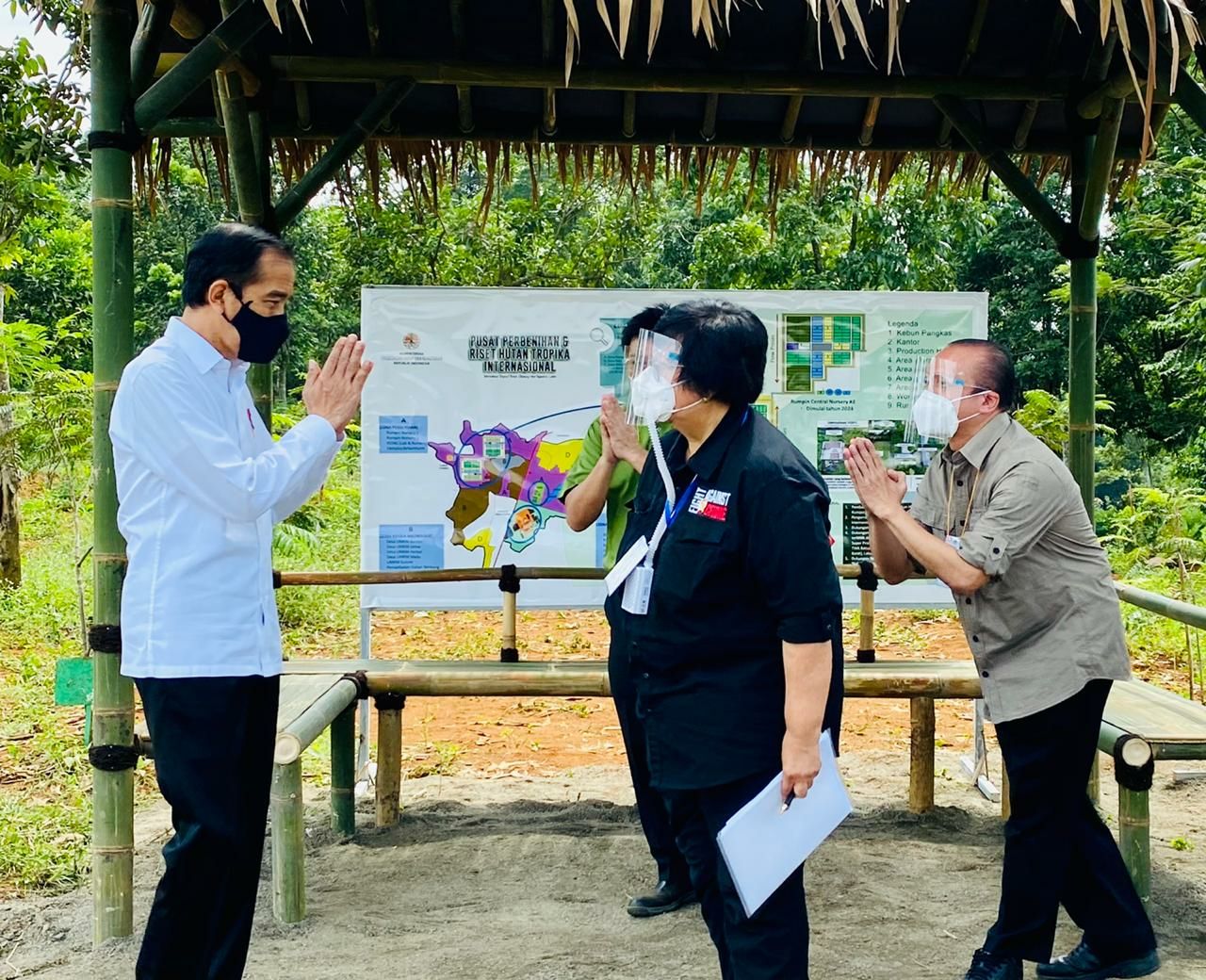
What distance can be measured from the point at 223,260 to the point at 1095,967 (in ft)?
9.79

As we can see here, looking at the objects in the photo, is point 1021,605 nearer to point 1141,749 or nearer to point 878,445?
point 1141,749

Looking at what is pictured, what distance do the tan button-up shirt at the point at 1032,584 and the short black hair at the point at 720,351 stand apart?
80 centimetres

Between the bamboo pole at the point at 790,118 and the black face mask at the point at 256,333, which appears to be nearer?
the black face mask at the point at 256,333

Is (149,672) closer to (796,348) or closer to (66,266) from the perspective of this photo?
(796,348)

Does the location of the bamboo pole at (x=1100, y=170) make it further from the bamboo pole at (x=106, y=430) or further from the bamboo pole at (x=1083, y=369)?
the bamboo pole at (x=106, y=430)

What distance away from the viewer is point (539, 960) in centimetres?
345

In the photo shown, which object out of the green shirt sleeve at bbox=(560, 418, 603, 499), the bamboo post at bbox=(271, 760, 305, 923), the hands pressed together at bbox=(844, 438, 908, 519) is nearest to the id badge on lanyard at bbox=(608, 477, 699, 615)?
the hands pressed together at bbox=(844, 438, 908, 519)

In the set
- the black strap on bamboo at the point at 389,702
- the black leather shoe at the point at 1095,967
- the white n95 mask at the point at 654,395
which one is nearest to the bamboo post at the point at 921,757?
the black leather shoe at the point at 1095,967

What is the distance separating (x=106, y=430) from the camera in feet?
11.3

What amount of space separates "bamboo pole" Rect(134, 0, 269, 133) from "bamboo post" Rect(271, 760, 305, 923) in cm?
201

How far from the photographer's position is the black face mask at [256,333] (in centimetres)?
271

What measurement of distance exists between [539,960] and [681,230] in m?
13.4

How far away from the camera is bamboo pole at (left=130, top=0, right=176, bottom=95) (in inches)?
139

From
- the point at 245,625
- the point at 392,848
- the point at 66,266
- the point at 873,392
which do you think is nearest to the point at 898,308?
the point at 873,392
